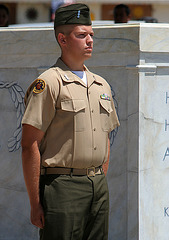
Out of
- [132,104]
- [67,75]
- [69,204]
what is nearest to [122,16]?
[132,104]

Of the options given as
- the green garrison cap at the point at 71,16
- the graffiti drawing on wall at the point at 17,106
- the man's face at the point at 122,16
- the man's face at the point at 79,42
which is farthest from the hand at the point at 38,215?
the man's face at the point at 122,16

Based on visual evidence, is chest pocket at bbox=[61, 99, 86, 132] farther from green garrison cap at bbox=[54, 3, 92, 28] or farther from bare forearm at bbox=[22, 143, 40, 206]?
green garrison cap at bbox=[54, 3, 92, 28]

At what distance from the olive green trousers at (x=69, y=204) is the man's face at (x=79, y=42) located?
0.72m

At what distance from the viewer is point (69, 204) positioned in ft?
10.0

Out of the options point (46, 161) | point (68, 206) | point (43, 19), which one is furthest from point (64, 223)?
point (43, 19)

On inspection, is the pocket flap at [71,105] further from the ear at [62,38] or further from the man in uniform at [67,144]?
the ear at [62,38]

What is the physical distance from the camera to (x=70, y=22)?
3105 mm

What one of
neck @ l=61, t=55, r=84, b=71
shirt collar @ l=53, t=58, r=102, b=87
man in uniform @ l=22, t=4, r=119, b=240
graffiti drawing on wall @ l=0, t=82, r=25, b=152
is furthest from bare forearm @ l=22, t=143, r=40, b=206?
graffiti drawing on wall @ l=0, t=82, r=25, b=152

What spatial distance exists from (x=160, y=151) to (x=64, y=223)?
1785 mm

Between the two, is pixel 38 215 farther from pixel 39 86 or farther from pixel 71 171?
pixel 39 86

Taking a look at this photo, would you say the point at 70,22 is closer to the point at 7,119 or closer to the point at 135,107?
the point at 135,107

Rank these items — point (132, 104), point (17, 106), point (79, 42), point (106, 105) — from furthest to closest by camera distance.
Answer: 1. point (17, 106)
2. point (132, 104)
3. point (106, 105)
4. point (79, 42)

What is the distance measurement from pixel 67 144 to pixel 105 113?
340 mm

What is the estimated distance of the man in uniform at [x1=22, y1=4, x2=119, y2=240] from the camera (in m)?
2.98
